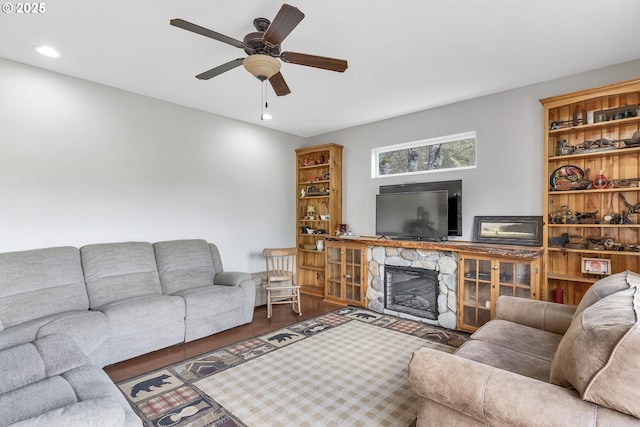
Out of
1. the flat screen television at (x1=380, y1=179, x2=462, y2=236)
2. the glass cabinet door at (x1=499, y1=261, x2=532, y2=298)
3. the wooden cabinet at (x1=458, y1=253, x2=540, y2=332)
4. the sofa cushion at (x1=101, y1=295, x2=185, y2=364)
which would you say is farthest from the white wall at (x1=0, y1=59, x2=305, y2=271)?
the glass cabinet door at (x1=499, y1=261, x2=532, y2=298)

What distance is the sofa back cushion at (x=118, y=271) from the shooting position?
10.4 feet

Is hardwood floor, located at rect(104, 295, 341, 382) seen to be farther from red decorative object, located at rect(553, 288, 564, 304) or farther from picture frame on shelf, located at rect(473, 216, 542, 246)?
red decorative object, located at rect(553, 288, 564, 304)

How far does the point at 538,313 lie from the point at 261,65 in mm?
2740

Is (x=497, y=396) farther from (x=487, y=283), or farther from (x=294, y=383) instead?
(x=487, y=283)

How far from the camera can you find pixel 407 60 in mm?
2998

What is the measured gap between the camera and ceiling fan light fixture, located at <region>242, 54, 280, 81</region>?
2.22 meters

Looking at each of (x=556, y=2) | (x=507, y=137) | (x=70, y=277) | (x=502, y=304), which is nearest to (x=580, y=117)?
(x=507, y=137)

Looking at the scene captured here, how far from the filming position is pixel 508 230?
365 cm

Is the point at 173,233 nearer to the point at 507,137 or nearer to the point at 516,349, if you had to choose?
the point at 516,349

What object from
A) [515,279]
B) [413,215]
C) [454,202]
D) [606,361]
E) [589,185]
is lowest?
[515,279]

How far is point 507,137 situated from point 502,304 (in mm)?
2102

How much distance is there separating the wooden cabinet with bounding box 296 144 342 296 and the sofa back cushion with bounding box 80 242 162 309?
8.68 feet

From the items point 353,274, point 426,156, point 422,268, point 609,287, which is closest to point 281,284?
point 353,274

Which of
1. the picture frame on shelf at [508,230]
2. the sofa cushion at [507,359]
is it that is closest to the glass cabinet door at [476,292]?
the picture frame on shelf at [508,230]
